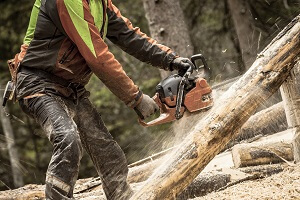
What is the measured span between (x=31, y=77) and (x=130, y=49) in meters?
1.01

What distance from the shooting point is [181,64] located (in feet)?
14.8

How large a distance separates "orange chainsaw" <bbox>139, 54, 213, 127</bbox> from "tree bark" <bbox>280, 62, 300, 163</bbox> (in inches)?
30.8

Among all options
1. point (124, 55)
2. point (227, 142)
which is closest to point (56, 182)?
point (227, 142)

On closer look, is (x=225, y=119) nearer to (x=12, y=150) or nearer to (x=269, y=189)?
(x=269, y=189)

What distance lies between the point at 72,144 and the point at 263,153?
221cm

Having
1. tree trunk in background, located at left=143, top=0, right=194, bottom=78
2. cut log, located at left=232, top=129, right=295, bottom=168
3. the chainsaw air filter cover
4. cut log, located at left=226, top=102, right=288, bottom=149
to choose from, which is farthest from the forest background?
the chainsaw air filter cover

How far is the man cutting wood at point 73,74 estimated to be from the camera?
3994mm

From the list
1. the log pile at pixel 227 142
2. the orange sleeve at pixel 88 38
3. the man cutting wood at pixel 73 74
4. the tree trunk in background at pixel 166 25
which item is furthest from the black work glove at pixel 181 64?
the tree trunk in background at pixel 166 25

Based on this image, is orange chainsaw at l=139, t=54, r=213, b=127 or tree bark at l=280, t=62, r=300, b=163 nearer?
orange chainsaw at l=139, t=54, r=213, b=127

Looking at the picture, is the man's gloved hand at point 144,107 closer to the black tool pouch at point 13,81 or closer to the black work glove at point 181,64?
the black work glove at point 181,64

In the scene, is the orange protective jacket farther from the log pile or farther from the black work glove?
the log pile

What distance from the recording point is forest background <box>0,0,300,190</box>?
1166cm

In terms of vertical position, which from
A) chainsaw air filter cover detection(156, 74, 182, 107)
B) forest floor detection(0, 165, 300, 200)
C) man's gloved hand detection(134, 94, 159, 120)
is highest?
chainsaw air filter cover detection(156, 74, 182, 107)

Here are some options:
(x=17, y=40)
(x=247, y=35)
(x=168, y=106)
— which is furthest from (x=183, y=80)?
(x=17, y=40)
